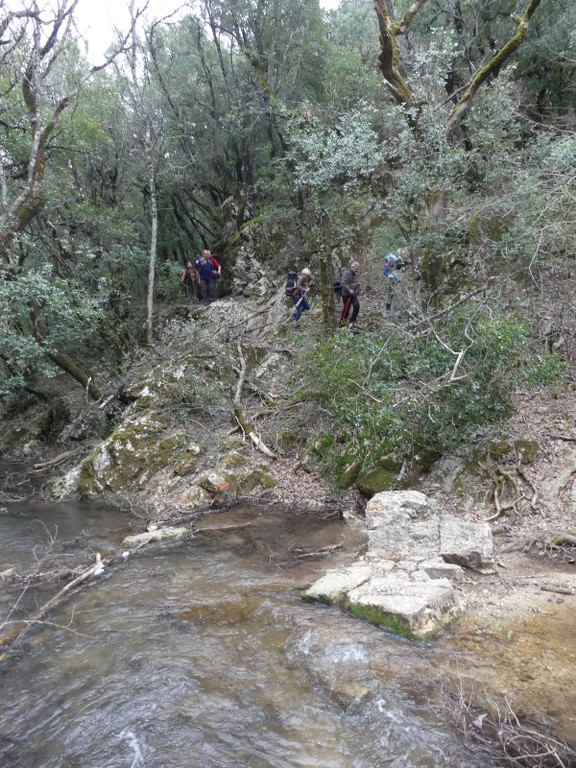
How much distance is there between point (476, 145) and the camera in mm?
12516

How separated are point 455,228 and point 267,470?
7227 mm

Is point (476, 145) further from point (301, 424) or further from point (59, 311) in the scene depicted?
point (59, 311)

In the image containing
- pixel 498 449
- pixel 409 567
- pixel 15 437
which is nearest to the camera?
pixel 409 567

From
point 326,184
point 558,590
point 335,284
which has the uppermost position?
point 326,184

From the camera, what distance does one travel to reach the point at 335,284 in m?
12.8

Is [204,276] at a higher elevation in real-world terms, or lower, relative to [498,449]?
higher

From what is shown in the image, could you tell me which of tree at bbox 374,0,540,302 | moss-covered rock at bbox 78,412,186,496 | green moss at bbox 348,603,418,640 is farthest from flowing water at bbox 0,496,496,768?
tree at bbox 374,0,540,302

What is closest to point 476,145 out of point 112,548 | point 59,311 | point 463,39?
point 463,39

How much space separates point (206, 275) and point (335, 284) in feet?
20.3

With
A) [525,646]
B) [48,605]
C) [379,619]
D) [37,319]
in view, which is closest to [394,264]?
[379,619]

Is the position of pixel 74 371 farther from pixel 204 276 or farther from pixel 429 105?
pixel 429 105

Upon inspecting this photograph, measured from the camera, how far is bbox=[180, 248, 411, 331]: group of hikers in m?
12.5

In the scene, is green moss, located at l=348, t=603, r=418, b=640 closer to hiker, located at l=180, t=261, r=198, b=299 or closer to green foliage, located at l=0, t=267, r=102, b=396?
green foliage, located at l=0, t=267, r=102, b=396

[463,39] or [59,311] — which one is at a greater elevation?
[463,39]
